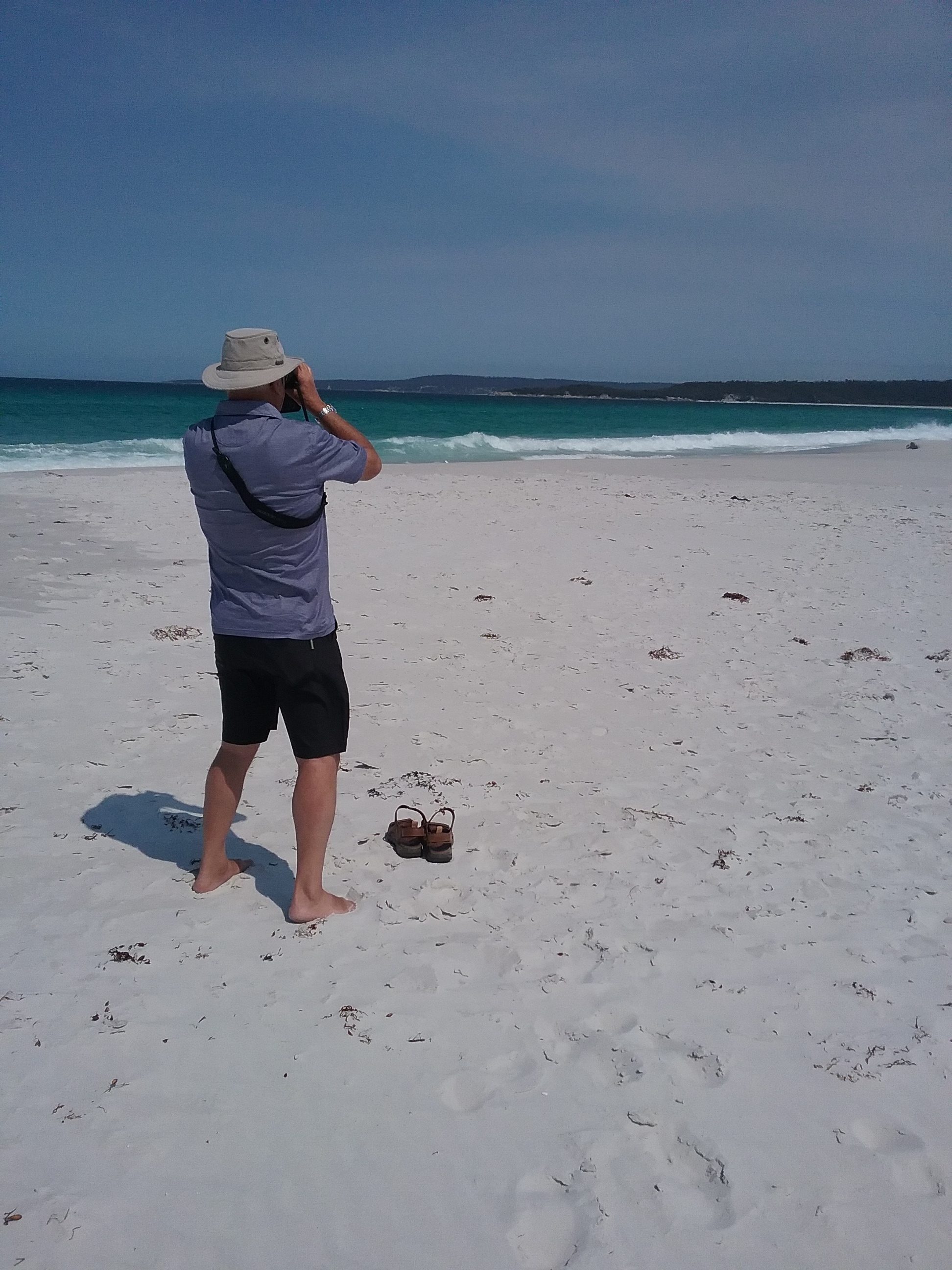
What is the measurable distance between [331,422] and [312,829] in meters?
1.34

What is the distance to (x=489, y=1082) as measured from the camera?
2398 millimetres

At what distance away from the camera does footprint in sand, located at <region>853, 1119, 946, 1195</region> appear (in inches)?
83.0

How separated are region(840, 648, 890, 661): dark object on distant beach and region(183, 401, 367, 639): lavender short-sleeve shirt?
4529 millimetres

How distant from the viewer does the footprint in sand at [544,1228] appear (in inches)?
75.5

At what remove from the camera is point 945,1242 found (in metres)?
1.98

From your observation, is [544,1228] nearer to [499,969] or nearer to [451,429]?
[499,969]

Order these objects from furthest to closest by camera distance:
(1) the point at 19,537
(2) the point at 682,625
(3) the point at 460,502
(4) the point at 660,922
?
(3) the point at 460,502
(1) the point at 19,537
(2) the point at 682,625
(4) the point at 660,922

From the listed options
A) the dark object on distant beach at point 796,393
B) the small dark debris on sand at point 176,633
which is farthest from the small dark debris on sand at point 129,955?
the dark object on distant beach at point 796,393

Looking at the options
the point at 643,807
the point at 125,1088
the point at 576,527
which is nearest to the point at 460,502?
the point at 576,527

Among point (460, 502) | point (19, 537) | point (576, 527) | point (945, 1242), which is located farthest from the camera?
point (460, 502)

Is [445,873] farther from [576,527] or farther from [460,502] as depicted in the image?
[460,502]

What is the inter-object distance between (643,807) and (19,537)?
789 cm

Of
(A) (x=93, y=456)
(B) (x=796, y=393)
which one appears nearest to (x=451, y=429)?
(A) (x=93, y=456)

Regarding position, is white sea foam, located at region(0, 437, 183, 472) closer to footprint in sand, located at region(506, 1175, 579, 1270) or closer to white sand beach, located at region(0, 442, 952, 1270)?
white sand beach, located at region(0, 442, 952, 1270)
